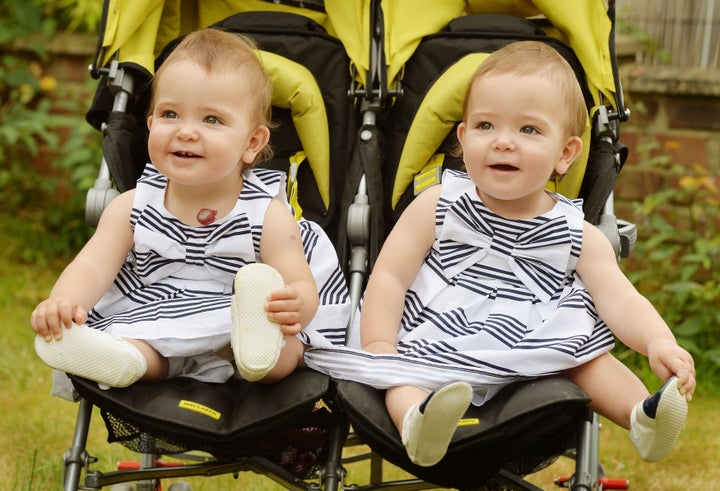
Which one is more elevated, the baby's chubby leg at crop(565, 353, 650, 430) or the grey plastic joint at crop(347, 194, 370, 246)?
the grey plastic joint at crop(347, 194, 370, 246)

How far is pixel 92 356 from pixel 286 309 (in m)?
0.39

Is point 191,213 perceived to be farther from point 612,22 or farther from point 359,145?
point 612,22

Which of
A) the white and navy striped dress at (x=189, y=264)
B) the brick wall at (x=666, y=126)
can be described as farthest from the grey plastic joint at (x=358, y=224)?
the brick wall at (x=666, y=126)

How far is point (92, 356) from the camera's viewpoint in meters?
2.09

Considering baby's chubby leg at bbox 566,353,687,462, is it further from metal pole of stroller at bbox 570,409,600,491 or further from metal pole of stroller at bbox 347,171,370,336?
metal pole of stroller at bbox 347,171,370,336

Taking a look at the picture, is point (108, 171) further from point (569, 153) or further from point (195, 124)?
point (569, 153)

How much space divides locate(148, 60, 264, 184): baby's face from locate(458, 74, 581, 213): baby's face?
53 centimetres

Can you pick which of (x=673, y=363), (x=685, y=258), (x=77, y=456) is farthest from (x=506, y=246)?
(x=685, y=258)

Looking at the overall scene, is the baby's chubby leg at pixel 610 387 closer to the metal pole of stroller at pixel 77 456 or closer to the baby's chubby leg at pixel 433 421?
the baby's chubby leg at pixel 433 421

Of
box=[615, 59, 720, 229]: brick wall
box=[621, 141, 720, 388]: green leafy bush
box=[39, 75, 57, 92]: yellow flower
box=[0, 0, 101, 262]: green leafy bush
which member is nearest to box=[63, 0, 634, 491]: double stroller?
box=[621, 141, 720, 388]: green leafy bush

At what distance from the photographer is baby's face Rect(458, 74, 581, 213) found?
2.30 meters

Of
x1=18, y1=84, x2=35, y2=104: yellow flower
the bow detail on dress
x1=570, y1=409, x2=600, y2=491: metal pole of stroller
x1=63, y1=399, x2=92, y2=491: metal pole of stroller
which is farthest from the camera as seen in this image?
x1=18, y1=84, x2=35, y2=104: yellow flower

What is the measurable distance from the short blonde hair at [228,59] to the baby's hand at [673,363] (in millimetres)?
1019

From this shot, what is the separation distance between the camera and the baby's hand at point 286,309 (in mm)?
2117
